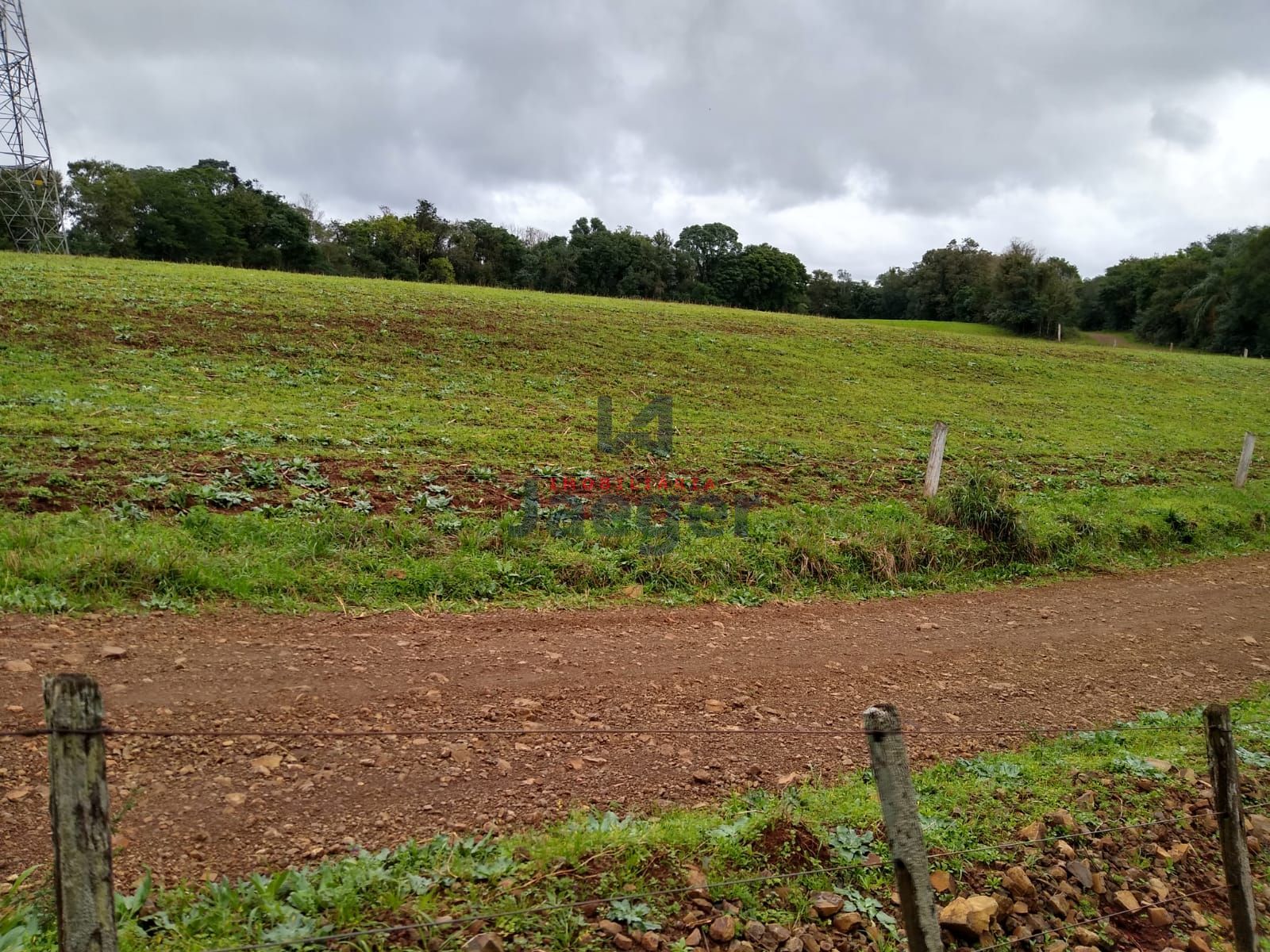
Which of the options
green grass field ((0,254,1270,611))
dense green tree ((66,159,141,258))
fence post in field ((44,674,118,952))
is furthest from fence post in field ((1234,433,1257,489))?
dense green tree ((66,159,141,258))

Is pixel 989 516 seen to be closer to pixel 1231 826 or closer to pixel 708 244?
pixel 1231 826

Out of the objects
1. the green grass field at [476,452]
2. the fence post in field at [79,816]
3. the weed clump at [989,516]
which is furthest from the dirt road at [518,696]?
the weed clump at [989,516]

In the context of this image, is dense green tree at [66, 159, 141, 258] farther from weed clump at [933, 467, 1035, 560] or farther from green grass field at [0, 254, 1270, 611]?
weed clump at [933, 467, 1035, 560]

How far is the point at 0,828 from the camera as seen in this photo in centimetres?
362

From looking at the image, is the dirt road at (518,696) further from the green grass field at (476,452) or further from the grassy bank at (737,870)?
the green grass field at (476,452)

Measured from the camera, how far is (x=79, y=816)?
2.18 meters

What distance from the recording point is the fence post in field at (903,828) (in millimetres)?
2607

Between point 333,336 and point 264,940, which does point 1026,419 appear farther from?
point 264,940

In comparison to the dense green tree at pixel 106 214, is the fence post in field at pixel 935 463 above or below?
below

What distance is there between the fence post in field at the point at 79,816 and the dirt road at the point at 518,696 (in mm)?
1446

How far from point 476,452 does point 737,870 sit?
925 centimetres

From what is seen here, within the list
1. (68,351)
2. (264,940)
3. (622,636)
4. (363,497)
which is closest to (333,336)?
(68,351)

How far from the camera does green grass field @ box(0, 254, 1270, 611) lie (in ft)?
25.2

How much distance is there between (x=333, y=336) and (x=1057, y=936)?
65.0 ft
